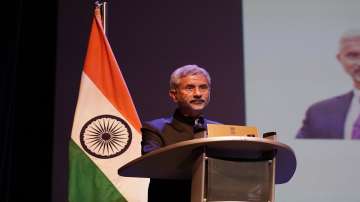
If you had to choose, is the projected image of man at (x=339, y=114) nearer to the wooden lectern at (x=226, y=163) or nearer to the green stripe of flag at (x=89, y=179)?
the green stripe of flag at (x=89, y=179)

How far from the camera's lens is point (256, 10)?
3.45 metres

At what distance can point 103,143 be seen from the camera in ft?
10.0

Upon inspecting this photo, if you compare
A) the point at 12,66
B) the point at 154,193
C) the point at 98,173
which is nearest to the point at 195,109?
the point at 154,193

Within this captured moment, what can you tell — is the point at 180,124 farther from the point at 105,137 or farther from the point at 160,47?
the point at 160,47

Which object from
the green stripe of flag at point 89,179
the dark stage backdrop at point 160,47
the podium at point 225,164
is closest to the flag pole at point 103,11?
the dark stage backdrop at point 160,47

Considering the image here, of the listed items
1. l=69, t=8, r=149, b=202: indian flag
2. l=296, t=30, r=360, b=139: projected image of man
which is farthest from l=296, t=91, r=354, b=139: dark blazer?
Result: l=69, t=8, r=149, b=202: indian flag

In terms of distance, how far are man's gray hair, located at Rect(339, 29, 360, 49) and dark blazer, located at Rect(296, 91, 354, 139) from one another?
0.36m

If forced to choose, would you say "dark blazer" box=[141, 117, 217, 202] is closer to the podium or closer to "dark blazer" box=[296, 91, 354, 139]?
the podium

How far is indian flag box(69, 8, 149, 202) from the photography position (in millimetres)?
3025

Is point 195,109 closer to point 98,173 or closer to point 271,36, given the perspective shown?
point 98,173

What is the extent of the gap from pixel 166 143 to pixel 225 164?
0.46 metres

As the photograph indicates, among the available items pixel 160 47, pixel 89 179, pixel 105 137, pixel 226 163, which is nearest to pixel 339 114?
pixel 160 47

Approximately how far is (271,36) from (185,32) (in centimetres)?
60

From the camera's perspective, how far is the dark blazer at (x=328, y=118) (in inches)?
127
